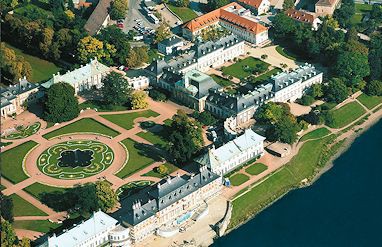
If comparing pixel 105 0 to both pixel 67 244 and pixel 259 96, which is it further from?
pixel 67 244

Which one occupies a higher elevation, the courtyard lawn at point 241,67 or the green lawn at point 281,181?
the courtyard lawn at point 241,67

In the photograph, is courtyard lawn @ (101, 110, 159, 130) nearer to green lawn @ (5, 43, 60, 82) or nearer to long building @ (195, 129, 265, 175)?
long building @ (195, 129, 265, 175)

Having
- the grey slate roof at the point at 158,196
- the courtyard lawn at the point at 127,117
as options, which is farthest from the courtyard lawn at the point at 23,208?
the courtyard lawn at the point at 127,117

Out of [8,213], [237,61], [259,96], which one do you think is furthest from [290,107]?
[8,213]

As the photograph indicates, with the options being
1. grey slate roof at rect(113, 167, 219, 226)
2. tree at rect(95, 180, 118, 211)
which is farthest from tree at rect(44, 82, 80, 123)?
tree at rect(95, 180, 118, 211)

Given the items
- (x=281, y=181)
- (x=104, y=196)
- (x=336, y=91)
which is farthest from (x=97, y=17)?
(x=281, y=181)

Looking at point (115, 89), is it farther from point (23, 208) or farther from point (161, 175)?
point (23, 208)

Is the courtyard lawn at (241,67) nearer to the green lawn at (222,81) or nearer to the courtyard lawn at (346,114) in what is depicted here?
the green lawn at (222,81)
